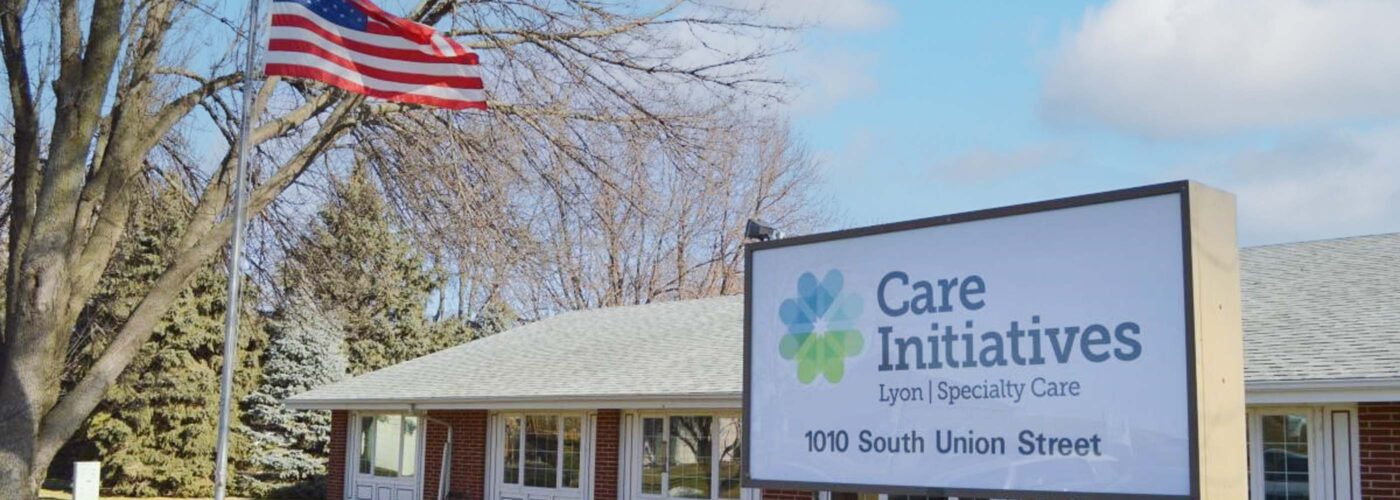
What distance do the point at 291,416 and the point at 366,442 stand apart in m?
12.8

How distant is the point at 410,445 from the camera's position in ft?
82.4

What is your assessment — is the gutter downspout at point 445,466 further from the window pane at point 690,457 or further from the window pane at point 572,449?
the window pane at point 690,457

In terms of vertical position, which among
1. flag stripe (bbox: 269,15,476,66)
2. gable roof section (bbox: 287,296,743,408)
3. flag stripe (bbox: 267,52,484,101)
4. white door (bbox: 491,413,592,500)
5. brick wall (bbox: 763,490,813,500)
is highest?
flag stripe (bbox: 269,15,476,66)

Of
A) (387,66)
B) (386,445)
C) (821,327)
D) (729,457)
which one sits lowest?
(729,457)

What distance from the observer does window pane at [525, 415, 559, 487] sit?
864 inches

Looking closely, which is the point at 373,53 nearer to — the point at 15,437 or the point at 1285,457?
the point at 15,437

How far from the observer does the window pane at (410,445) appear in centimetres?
2477

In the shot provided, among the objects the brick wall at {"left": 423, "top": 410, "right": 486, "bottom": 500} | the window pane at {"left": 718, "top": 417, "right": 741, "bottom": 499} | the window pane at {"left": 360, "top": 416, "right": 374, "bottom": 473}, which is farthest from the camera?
the window pane at {"left": 360, "top": 416, "right": 374, "bottom": 473}

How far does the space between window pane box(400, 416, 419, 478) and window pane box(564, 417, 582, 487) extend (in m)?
4.02

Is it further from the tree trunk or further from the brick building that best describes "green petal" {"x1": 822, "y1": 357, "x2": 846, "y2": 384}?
the tree trunk

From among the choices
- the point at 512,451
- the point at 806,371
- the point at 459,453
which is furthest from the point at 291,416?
the point at 806,371

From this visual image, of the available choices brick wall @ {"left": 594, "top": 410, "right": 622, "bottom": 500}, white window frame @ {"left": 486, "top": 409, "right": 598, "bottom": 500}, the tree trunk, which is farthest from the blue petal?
white window frame @ {"left": 486, "top": 409, "right": 598, "bottom": 500}

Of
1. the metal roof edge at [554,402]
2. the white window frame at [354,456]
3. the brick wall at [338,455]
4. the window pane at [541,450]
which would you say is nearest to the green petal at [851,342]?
the metal roof edge at [554,402]

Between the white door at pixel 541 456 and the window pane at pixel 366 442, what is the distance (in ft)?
12.8
